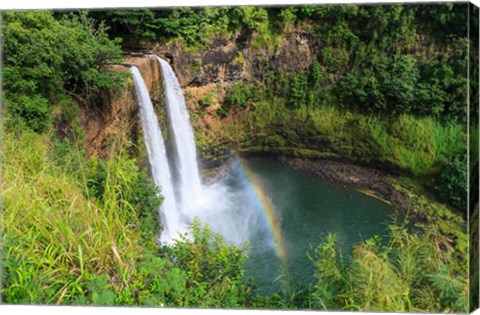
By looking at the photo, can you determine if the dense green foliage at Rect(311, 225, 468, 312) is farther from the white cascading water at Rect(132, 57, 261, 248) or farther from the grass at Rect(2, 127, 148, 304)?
the grass at Rect(2, 127, 148, 304)

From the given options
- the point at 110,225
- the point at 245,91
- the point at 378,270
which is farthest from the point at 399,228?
the point at 110,225

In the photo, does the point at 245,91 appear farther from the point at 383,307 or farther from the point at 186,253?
the point at 383,307

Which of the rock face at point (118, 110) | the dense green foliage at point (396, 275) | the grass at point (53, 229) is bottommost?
the dense green foliage at point (396, 275)

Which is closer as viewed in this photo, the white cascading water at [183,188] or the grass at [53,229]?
the grass at [53,229]

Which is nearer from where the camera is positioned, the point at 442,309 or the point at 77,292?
the point at 442,309

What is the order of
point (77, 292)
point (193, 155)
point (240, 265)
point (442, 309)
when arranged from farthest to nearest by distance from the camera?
point (193, 155)
point (240, 265)
point (77, 292)
point (442, 309)

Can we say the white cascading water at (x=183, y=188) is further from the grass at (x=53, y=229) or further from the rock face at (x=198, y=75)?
the grass at (x=53, y=229)

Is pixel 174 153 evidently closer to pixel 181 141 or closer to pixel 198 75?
pixel 181 141

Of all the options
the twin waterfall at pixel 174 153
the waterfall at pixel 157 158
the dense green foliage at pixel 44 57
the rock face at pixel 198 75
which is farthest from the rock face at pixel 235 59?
the dense green foliage at pixel 44 57
